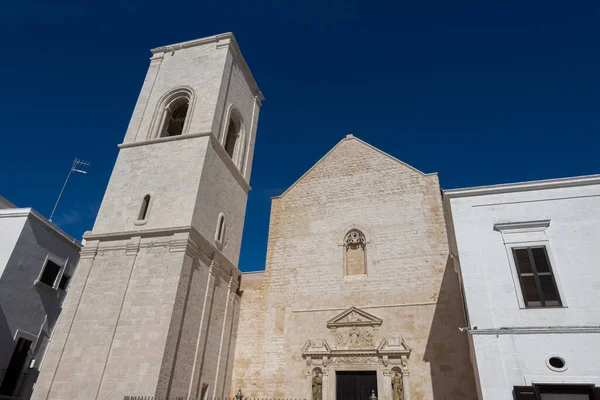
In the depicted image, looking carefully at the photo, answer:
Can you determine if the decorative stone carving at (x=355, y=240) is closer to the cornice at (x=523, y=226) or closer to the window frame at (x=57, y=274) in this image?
the cornice at (x=523, y=226)

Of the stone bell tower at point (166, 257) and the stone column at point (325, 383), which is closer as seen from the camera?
the stone bell tower at point (166, 257)

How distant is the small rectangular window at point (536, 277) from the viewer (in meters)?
9.07

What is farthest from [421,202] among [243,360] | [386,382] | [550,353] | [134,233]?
[134,233]

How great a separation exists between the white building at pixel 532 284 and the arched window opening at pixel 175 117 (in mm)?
11806

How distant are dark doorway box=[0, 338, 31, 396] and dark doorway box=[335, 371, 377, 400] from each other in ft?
36.8

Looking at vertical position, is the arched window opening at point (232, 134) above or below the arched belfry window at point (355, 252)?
above

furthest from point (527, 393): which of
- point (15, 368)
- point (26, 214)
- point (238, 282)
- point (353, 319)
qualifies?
point (26, 214)

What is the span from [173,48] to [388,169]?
37.6ft

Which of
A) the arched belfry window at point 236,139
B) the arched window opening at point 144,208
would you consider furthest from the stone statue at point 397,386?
the arched belfry window at point 236,139

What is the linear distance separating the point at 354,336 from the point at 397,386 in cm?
196

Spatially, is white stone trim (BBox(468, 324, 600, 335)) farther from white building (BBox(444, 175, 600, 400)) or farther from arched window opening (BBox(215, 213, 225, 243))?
arched window opening (BBox(215, 213, 225, 243))

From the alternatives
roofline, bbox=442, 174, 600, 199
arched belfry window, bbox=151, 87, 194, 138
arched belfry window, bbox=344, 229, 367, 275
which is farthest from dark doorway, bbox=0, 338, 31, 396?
roofline, bbox=442, 174, 600, 199

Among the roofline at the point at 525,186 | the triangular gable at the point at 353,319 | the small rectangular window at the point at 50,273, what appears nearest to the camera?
the roofline at the point at 525,186

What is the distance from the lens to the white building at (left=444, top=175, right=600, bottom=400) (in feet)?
27.2
